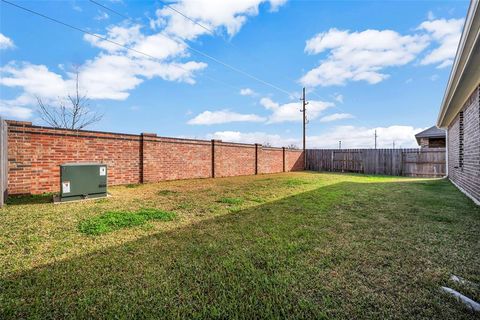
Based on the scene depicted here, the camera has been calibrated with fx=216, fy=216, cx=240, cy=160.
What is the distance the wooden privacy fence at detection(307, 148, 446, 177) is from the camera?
45.9 ft

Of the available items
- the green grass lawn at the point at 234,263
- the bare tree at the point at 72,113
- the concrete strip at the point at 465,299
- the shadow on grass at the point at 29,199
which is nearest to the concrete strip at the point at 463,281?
the green grass lawn at the point at 234,263

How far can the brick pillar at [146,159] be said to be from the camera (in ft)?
28.1

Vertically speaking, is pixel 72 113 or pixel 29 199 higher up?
pixel 72 113

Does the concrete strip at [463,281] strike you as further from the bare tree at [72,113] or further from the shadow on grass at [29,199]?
the bare tree at [72,113]

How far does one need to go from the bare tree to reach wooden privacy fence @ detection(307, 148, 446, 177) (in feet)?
58.6

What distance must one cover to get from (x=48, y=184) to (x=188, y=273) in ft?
21.1

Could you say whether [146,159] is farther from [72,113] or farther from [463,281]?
[72,113]

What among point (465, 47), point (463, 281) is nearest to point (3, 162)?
point (463, 281)

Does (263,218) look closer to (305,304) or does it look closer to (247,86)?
(305,304)

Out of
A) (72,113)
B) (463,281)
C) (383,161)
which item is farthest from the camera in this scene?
(383,161)

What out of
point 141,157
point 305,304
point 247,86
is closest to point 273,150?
point 247,86

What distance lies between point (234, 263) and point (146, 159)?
24.6ft

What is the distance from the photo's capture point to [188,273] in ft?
6.77

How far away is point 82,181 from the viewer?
5.26m
